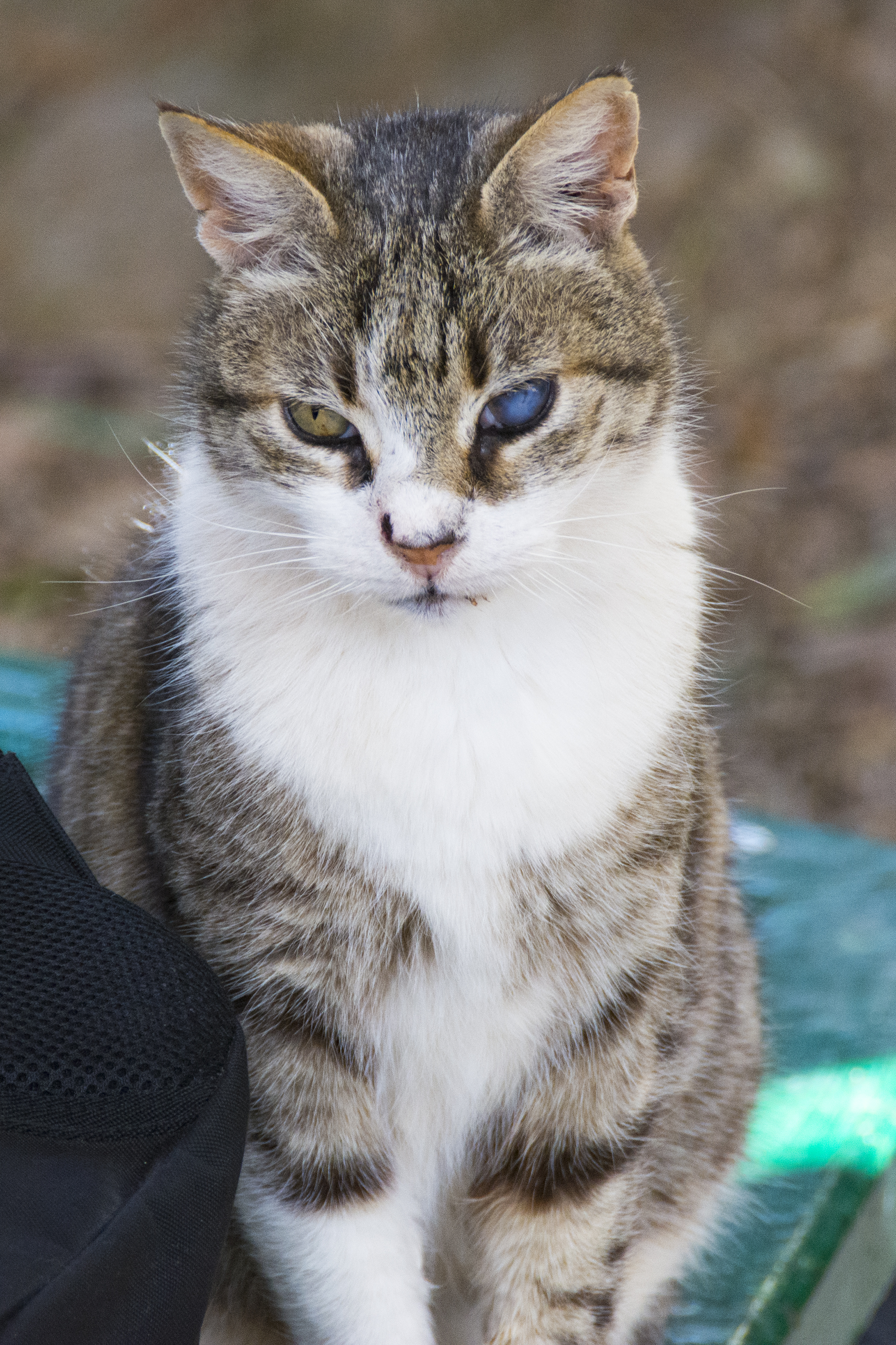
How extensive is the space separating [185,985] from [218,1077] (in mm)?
63

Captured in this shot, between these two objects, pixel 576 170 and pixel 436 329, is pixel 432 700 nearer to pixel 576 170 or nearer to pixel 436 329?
pixel 436 329

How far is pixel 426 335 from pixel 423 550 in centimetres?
16

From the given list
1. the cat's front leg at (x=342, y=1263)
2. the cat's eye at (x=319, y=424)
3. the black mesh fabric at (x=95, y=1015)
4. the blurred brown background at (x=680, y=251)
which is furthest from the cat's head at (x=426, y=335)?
the blurred brown background at (x=680, y=251)

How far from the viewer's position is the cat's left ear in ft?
3.09

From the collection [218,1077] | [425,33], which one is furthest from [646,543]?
[425,33]

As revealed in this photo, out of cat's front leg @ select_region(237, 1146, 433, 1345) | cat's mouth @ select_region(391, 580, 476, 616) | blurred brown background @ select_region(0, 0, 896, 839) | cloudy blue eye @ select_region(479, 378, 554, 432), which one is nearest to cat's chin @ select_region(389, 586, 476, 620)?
cat's mouth @ select_region(391, 580, 476, 616)

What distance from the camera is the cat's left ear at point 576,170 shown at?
0.94m

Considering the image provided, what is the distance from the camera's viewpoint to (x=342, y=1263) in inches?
42.0

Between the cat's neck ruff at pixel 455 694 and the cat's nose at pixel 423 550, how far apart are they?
58mm

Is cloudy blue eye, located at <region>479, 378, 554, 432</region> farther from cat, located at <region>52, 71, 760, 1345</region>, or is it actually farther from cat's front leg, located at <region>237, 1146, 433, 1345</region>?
cat's front leg, located at <region>237, 1146, 433, 1345</region>

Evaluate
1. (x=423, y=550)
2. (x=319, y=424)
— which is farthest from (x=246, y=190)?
(x=423, y=550)

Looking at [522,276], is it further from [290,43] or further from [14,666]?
[290,43]

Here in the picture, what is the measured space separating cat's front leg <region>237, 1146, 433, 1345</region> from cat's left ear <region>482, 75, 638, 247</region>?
2.54 feet

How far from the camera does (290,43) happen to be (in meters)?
4.45
